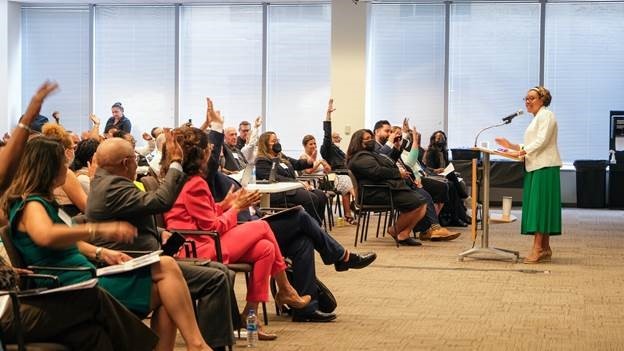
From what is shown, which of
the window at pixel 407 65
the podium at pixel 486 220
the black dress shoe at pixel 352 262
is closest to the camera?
the black dress shoe at pixel 352 262

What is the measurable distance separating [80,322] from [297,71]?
14.1m

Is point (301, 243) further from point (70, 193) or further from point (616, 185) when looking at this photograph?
point (616, 185)

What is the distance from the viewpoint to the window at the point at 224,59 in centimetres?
1767

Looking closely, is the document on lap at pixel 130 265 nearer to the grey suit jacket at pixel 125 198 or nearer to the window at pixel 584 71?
the grey suit jacket at pixel 125 198

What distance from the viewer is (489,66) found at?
17.0 metres

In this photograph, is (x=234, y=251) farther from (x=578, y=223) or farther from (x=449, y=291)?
(x=578, y=223)

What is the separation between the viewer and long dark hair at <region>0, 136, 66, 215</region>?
3.87 metres

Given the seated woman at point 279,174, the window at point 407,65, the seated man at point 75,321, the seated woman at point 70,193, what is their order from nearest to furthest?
the seated man at point 75,321 < the seated woman at point 70,193 < the seated woman at point 279,174 < the window at point 407,65

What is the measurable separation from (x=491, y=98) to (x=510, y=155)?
859 centimetres

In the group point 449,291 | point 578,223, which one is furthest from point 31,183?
point 578,223

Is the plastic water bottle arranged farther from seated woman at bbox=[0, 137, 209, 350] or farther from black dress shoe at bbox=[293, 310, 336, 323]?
Answer: seated woman at bbox=[0, 137, 209, 350]

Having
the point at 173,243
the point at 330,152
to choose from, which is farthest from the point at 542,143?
the point at 173,243

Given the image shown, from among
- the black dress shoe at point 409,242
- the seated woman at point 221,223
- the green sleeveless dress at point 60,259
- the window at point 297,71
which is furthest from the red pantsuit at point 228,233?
the window at point 297,71

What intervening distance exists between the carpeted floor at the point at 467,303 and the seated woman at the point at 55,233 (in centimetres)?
96
